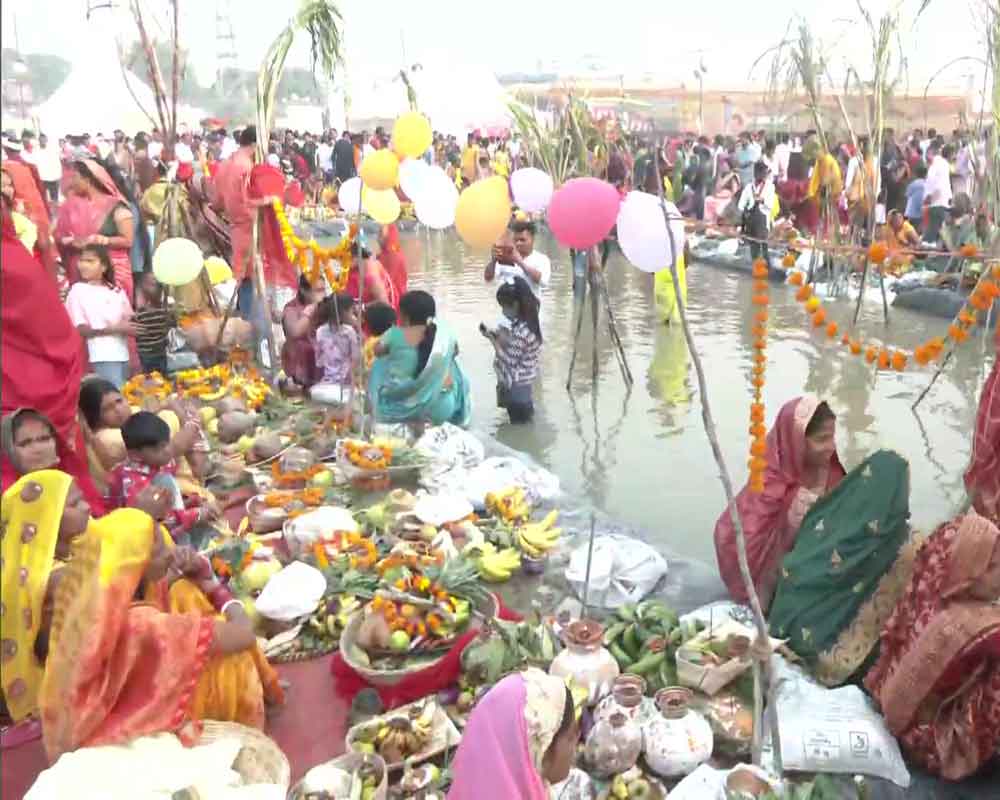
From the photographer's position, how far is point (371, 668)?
3.32 m

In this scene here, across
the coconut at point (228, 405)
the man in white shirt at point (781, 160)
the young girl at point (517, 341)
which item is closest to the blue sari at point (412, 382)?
the young girl at point (517, 341)

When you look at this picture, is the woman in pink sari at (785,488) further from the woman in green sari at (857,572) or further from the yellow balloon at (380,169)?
the yellow balloon at (380,169)

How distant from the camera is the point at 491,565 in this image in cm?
413

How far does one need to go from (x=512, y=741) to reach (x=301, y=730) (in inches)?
60.3

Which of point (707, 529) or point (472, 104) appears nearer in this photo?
point (707, 529)

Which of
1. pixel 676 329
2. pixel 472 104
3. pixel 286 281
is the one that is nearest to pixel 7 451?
pixel 286 281

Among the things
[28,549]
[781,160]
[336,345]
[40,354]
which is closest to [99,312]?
[336,345]

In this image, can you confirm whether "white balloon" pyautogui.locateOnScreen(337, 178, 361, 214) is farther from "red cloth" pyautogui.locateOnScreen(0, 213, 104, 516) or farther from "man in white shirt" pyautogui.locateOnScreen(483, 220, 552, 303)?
"red cloth" pyautogui.locateOnScreen(0, 213, 104, 516)

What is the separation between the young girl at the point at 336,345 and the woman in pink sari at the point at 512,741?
4444 mm

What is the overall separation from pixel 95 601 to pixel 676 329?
→ 7099 millimetres

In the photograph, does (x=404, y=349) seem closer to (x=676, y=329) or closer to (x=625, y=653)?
(x=625, y=653)

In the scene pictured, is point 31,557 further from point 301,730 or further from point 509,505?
point 509,505

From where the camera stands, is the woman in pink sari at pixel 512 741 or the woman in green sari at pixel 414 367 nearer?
the woman in pink sari at pixel 512 741

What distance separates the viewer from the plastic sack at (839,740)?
2863 mm
